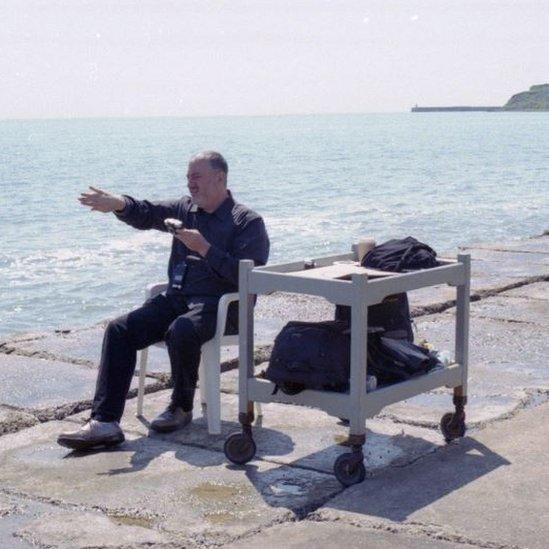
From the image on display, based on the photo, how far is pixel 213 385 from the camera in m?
5.53

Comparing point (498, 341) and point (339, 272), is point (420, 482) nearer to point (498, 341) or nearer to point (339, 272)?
point (339, 272)

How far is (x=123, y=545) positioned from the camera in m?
4.17

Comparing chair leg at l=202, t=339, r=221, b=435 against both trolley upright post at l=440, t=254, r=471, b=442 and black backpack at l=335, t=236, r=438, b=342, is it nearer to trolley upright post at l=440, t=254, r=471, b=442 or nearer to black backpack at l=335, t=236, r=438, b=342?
black backpack at l=335, t=236, r=438, b=342

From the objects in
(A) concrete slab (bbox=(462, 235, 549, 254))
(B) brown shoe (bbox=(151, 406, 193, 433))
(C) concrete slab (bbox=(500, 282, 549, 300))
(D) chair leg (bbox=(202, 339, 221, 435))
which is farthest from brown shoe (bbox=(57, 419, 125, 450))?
(A) concrete slab (bbox=(462, 235, 549, 254))

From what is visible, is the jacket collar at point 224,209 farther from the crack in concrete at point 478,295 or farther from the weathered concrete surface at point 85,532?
the crack in concrete at point 478,295

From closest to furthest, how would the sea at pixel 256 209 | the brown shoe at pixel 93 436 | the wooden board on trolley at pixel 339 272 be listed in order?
the wooden board on trolley at pixel 339 272 < the brown shoe at pixel 93 436 < the sea at pixel 256 209

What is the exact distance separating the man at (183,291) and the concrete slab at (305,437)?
0.20 meters

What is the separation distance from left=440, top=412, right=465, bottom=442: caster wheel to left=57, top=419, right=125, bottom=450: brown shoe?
1.37 m

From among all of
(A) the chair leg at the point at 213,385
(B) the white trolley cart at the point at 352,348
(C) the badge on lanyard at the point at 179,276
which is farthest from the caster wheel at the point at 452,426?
(C) the badge on lanyard at the point at 179,276

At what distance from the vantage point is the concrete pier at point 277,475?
4.25 m

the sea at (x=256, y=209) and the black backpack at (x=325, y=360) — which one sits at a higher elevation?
the black backpack at (x=325, y=360)

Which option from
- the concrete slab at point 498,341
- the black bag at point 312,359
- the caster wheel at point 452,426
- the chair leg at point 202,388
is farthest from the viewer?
the concrete slab at point 498,341

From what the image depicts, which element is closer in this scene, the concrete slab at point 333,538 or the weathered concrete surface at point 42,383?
the concrete slab at point 333,538

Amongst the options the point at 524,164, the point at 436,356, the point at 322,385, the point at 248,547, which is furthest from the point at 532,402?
the point at 524,164
